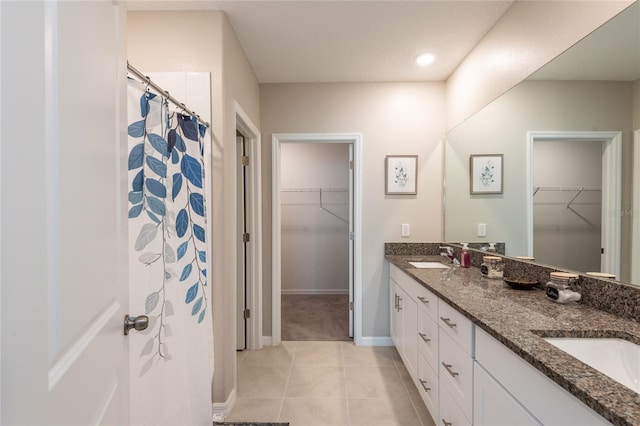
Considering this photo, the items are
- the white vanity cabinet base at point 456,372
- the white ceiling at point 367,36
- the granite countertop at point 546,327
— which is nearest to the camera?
the granite countertop at point 546,327

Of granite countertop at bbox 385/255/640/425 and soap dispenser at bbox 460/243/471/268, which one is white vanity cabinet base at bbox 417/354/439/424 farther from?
soap dispenser at bbox 460/243/471/268

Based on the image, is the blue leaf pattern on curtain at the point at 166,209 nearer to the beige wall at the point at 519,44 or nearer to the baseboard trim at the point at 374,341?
the baseboard trim at the point at 374,341

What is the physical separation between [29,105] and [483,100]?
2449mm

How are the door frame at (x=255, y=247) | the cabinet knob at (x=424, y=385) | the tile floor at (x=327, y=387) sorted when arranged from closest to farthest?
1. the cabinet knob at (x=424, y=385)
2. the tile floor at (x=327, y=387)
3. the door frame at (x=255, y=247)

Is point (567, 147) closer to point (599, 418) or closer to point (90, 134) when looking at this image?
point (599, 418)

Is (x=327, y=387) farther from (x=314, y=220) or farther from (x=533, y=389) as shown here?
(x=314, y=220)

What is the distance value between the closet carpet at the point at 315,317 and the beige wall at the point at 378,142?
50cm

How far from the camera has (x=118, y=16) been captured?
0.81m

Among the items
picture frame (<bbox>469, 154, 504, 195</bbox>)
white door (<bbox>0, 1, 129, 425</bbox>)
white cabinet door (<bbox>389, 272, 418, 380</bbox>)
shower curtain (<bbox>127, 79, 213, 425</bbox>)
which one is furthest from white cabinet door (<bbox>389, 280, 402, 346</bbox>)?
white door (<bbox>0, 1, 129, 425</bbox>)

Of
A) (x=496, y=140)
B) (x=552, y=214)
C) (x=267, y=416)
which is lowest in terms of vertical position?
(x=267, y=416)

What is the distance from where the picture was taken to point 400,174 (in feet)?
8.97

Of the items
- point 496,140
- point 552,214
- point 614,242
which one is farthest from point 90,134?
point 496,140

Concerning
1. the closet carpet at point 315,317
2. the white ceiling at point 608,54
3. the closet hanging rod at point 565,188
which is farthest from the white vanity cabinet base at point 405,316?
the white ceiling at point 608,54

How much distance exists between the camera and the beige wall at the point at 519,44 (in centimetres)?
128
